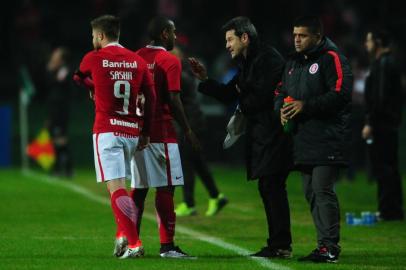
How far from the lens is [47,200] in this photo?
59.8 ft

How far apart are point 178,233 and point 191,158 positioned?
286 centimetres

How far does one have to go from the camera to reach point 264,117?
11.1m

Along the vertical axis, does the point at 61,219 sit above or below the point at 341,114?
below

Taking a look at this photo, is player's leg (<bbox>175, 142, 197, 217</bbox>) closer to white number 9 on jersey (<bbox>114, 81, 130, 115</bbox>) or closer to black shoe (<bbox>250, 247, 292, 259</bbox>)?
black shoe (<bbox>250, 247, 292, 259</bbox>)

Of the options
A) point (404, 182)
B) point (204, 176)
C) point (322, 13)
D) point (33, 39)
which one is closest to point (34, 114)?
point (33, 39)

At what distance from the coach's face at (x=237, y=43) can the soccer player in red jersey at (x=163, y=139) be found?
0.50 metres

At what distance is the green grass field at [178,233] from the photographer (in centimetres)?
1063

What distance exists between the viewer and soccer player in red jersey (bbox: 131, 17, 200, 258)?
1100 cm

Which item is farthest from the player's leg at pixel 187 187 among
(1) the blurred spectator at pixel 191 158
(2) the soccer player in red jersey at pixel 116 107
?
(2) the soccer player in red jersey at pixel 116 107

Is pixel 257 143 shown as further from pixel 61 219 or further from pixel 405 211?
pixel 405 211

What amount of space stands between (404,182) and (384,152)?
25.5 ft

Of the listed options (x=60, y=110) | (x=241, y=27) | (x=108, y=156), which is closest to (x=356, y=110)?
(x=60, y=110)

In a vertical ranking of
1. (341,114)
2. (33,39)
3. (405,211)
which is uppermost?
(33,39)

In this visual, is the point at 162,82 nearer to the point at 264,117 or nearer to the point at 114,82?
the point at 114,82
